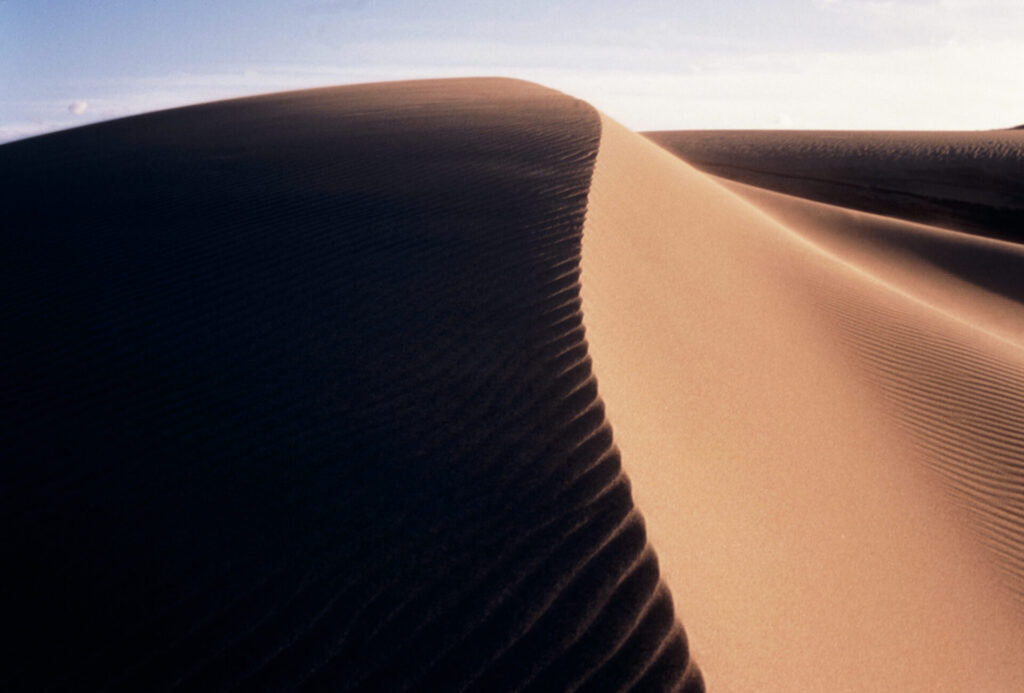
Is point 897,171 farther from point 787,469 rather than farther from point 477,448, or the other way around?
point 477,448

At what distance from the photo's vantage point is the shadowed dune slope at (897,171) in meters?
21.0

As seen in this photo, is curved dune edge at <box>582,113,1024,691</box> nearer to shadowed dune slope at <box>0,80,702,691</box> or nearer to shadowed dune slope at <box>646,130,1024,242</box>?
shadowed dune slope at <box>0,80,702,691</box>

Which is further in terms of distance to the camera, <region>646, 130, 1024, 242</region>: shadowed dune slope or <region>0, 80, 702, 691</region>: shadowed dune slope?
<region>646, 130, 1024, 242</region>: shadowed dune slope

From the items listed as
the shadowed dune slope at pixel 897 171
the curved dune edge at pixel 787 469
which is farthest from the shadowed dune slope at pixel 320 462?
the shadowed dune slope at pixel 897 171

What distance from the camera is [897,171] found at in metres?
24.6

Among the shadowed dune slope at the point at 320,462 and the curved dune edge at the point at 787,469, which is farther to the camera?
the curved dune edge at the point at 787,469

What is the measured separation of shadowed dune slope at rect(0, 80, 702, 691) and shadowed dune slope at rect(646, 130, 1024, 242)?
1887 centimetres

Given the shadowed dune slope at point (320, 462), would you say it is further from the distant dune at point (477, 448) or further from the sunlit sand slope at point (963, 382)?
the sunlit sand slope at point (963, 382)

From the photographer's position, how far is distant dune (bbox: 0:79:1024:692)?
2.56 metres

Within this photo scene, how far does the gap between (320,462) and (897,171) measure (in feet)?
86.1

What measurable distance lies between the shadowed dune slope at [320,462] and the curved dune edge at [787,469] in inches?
13.3

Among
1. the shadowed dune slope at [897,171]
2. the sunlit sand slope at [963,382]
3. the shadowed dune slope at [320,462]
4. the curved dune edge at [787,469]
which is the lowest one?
the shadowed dune slope at [897,171]

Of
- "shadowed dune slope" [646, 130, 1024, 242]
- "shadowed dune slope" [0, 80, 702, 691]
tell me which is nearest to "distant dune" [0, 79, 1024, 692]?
"shadowed dune slope" [0, 80, 702, 691]

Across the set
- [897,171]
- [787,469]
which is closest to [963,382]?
[787,469]
